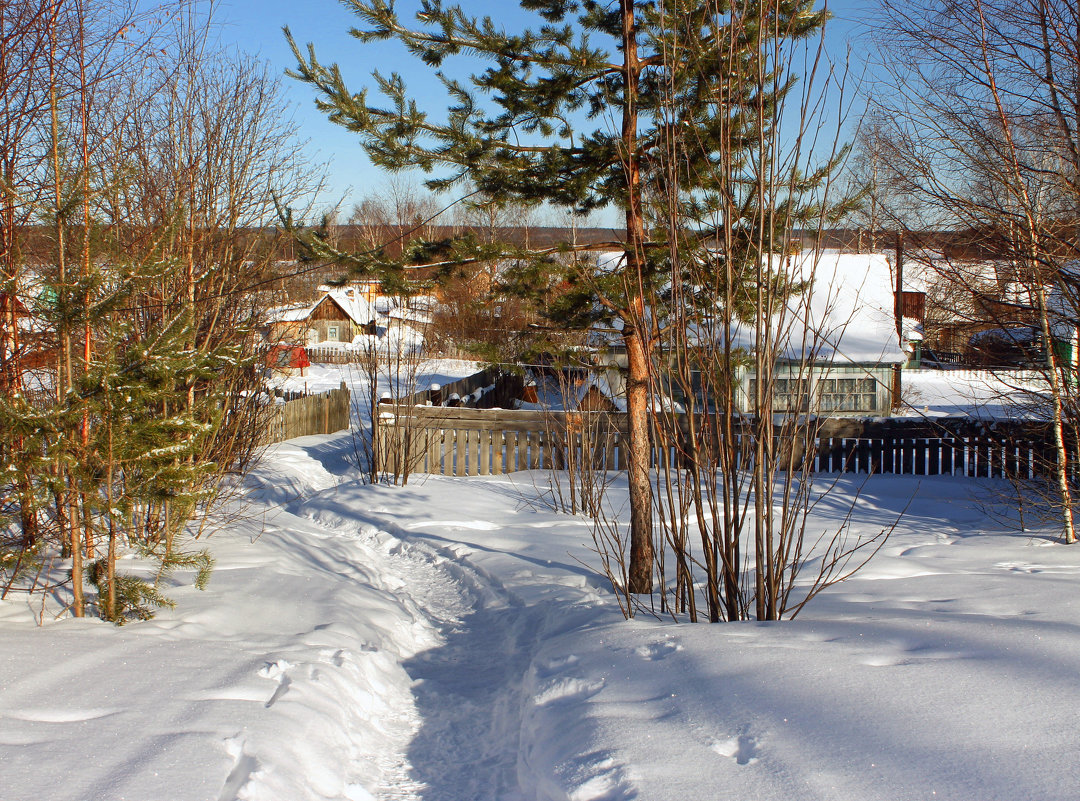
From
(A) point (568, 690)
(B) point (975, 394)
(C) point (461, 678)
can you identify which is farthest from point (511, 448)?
(B) point (975, 394)

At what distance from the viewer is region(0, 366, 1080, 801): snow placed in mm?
2553

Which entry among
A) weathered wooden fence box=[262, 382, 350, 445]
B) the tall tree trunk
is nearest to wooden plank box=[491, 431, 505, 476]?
weathered wooden fence box=[262, 382, 350, 445]

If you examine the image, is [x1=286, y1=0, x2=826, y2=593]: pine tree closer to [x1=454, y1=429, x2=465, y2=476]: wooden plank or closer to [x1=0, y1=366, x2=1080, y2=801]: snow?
[x1=0, y1=366, x2=1080, y2=801]: snow

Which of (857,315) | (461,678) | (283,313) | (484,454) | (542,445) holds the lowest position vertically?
(461,678)

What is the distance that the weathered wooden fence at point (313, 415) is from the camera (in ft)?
53.5

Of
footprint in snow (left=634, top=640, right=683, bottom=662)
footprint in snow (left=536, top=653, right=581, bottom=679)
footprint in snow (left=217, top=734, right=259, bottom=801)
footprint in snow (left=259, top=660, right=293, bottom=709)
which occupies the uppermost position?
footprint in snow (left=634, top=640, right=683, bottom=662)

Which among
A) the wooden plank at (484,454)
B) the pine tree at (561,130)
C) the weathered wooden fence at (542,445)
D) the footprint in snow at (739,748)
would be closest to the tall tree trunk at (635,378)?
the pine tree at (561,130)

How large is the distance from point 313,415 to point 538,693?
15.4 metres

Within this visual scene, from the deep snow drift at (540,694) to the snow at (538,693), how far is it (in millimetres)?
12

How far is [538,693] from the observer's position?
378cm

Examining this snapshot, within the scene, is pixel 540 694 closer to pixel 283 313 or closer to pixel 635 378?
pixel 635 378

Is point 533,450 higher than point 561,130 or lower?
lower

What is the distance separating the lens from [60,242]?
4.39m

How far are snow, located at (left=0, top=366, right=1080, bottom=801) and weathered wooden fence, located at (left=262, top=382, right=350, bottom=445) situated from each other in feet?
33.3
